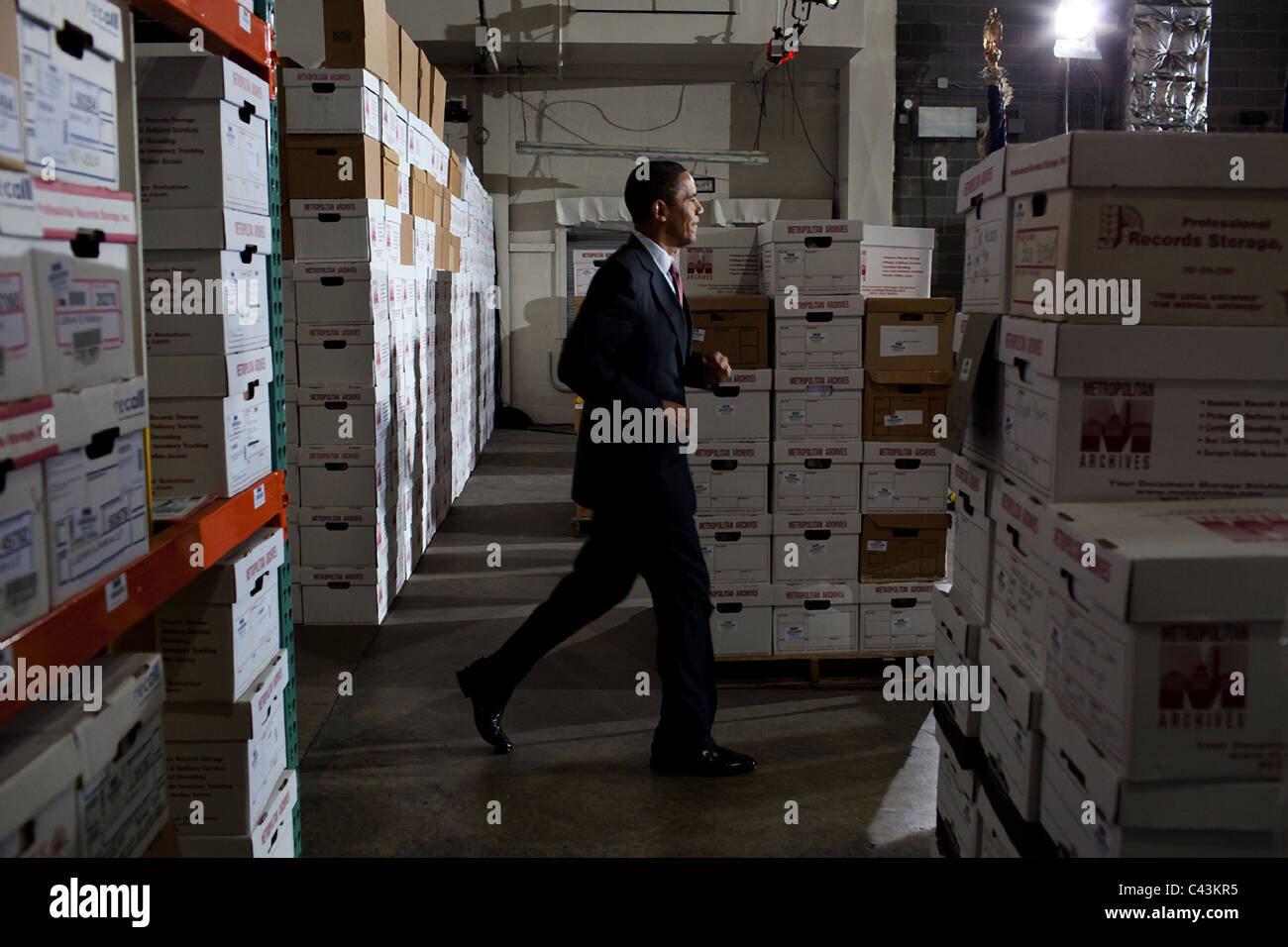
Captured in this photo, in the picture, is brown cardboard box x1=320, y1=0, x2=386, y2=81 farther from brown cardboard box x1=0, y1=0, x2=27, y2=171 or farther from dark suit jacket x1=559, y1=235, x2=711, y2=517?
brown cardboard box x1=0, y1=0, x2=27, y2=171

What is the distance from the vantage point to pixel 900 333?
4566 mm

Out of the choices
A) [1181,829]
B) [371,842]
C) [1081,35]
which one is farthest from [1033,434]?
[1081,35]

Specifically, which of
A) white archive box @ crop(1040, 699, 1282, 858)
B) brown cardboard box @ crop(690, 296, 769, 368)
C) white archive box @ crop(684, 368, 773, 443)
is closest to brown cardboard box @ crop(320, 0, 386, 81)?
brown cardboard box @ crop(690, 296, 769, 368)

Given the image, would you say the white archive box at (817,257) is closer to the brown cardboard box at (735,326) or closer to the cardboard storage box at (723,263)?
the brown cardboard box at (735,326)

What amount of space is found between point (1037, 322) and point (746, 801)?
1.90 m

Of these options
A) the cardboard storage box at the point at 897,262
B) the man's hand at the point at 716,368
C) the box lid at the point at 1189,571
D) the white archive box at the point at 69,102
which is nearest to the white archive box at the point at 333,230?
the man's hand at the point at 716,368

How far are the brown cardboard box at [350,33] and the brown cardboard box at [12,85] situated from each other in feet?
12.5

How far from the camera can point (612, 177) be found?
41.8ft

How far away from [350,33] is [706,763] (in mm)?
3589

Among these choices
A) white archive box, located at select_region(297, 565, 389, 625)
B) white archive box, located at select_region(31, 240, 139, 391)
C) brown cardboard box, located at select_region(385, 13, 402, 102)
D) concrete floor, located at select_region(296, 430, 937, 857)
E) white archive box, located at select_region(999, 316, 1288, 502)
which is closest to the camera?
white archive box, located at select_region(31, 240, 139, 391)

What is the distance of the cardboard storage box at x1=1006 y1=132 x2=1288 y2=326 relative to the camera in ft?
6.80

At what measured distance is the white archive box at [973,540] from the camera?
2.51 metres

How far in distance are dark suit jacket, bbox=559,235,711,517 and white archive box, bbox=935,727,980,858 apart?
1.15 meters
